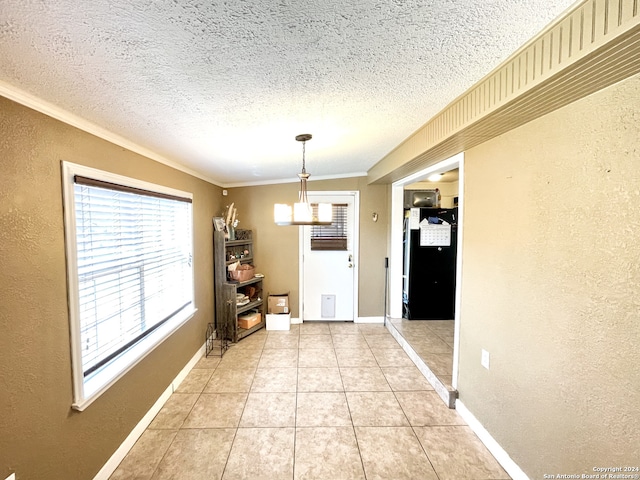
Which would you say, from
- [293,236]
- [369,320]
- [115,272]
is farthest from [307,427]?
[293,236]

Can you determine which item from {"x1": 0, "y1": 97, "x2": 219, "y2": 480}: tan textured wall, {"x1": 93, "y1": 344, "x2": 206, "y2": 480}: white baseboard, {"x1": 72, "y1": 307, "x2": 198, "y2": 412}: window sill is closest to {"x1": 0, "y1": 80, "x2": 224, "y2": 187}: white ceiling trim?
{"x1": 0, "y1": 97, "x2": 219, "y2": 480}: tan textured wall

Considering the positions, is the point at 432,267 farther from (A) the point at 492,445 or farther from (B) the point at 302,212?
(B) the point at 302,212

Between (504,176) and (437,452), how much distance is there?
6.17 feet

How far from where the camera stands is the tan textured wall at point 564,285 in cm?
107

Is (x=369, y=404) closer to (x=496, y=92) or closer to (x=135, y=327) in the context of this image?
(x=135, y=327)

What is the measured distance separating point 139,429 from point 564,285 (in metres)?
2.82

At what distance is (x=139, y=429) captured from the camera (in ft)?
6.51

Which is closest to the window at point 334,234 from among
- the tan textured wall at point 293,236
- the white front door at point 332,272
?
the white front door at point 332,272

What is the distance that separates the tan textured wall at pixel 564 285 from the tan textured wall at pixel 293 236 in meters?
2.23

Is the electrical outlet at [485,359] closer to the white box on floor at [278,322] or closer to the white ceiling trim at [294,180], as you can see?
the white box on floor at [278,322]

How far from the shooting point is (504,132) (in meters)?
1.70

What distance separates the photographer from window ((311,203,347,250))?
421 centimetres

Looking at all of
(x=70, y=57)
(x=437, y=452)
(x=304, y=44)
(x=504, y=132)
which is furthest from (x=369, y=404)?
(x=70, y=57)

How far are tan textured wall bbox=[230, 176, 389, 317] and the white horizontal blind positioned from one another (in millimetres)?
1495
